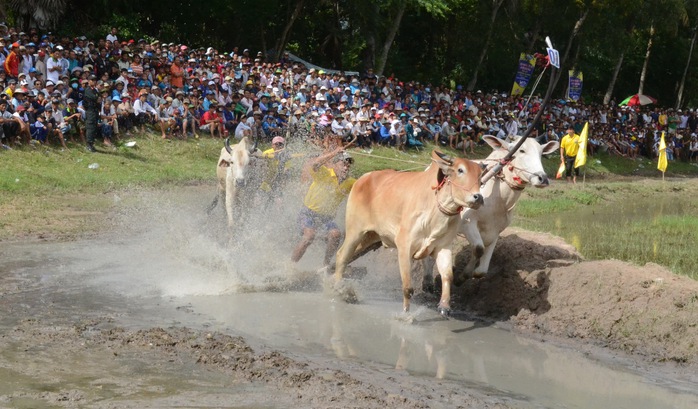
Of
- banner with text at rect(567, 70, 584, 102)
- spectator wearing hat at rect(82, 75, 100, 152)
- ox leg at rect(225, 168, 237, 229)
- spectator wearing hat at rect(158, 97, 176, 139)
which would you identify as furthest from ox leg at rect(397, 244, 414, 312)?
banner with text at rect(567, 70, 584, 102)

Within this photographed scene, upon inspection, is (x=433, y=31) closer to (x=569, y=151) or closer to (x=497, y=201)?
(x=569, y=151)

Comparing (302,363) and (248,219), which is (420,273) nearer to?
(248,219)

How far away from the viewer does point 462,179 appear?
1016 cm

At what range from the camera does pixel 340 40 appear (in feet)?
124

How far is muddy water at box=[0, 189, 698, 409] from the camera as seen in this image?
8.03 meters

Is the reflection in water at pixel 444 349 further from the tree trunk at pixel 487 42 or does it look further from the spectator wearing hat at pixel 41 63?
the tree trunk at pixel 487 42

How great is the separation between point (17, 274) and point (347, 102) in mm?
16999

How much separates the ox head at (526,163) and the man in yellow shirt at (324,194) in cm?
192

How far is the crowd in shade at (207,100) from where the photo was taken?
2139 centimetres

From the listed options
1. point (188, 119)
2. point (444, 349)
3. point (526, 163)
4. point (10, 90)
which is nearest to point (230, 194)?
point (526, 163)

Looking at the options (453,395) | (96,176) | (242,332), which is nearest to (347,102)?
(96,176)

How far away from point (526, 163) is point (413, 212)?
6.26 ft

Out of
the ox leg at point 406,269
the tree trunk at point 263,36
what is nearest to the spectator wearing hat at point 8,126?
the ox leg at point 406,269

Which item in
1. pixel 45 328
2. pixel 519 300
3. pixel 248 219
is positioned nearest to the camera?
pixel 45 328
